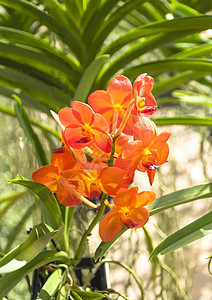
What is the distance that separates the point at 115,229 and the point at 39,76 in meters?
0.36

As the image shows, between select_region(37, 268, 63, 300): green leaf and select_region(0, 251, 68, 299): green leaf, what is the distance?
2 centimetres

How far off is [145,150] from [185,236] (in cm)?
12

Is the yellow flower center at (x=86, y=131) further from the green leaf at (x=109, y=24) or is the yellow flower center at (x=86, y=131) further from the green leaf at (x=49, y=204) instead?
the green leaf at (x=109, y=24)

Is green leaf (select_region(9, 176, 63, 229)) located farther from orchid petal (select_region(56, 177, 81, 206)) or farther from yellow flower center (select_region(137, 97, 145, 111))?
yellow flower center (select_region(137, 97, 145, 111))

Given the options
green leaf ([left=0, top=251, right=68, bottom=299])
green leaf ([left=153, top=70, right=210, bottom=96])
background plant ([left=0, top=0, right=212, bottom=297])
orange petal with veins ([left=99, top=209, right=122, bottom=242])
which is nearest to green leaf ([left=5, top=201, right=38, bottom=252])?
background plant ([left=0, top=0, right=212, bottom=297])

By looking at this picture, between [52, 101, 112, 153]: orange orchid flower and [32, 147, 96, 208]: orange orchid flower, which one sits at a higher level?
[52, 101, 112, 153]: orange orchid flower

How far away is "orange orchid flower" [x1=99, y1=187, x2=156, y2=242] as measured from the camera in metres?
0.36

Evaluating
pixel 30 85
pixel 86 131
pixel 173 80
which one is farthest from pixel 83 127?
pixel 173 80

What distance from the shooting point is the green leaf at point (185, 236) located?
16.2 inches

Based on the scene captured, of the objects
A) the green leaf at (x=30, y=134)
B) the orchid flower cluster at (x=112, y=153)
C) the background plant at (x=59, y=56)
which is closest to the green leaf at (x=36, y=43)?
the background plant at (x=59, y=56)

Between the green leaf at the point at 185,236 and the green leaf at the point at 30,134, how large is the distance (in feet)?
0.61

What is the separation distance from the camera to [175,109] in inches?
51.4

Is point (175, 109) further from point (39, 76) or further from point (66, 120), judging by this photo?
point (66, 120)

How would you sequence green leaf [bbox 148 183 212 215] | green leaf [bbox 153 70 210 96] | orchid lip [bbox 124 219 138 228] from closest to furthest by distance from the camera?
orchid lip [bbox 124 219 138 228], green leaf [bbox 148 183 212 215], green leaf [bbox 153 70 210 96]
